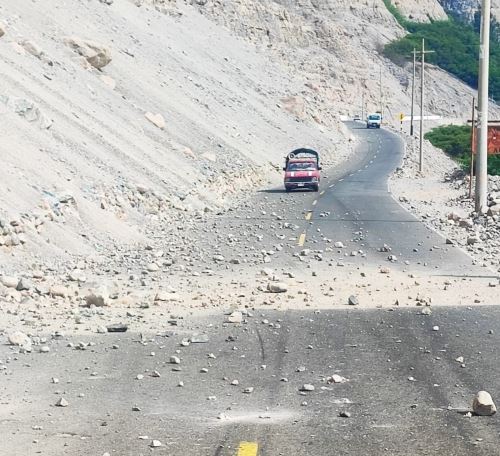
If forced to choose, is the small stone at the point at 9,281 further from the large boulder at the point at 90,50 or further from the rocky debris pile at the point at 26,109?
the large boulder at the point at 90,50

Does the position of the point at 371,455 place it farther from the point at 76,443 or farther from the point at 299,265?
the point at 299,265

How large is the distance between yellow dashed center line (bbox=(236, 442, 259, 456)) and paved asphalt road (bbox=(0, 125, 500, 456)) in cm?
2

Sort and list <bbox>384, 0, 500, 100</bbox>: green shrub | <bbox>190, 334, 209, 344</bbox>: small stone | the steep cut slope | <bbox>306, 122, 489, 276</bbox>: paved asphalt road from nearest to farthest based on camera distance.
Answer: <bbox>190, 334, 209, 344</bbox>: small stone < <bbox>306, 122, 489, 276</bbox>: paved asphalt road < the steep cut slope < <bbox>384, 0, 500, 100</bbox>: green shrub

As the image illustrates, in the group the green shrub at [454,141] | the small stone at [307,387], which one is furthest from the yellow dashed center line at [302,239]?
the green shrub at [454,141]

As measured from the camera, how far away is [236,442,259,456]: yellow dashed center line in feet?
27.5

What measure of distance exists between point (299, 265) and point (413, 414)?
10.9 meters

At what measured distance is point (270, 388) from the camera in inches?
423

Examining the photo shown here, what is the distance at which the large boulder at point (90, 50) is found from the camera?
141ft

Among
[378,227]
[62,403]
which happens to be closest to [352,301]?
[62,403]

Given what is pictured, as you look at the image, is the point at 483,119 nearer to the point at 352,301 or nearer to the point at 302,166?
the point at 352,301

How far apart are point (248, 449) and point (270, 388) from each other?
226cm

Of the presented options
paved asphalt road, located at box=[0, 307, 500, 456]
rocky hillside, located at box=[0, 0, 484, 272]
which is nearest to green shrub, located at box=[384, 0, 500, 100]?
rocky hillside, located at box=[0, 0, 484, 272]

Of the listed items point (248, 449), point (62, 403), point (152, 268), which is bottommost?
point (152, 268)

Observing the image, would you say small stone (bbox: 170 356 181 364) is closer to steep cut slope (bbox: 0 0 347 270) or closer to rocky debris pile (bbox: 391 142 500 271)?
steep cut slope (bbox: 0 0 347 270)
